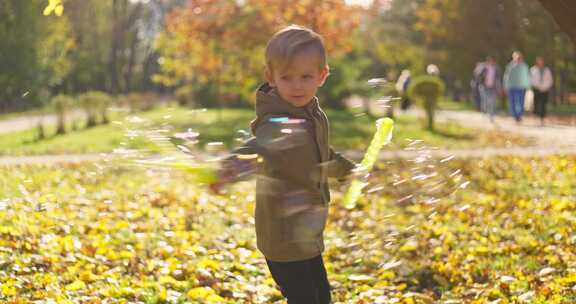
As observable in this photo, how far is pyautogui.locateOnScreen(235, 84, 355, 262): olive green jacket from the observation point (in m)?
3.38

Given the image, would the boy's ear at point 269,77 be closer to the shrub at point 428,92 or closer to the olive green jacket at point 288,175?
the olive green jacket at point 288,175

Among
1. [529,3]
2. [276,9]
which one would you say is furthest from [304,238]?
[529,3]

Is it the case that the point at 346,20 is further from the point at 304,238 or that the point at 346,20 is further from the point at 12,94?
the point at 12,94

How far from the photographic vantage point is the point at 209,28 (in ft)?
80.4

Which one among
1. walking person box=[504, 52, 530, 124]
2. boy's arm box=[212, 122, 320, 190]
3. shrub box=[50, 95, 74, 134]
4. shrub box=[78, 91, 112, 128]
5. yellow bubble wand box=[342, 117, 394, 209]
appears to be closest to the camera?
boy's arm box=[212, 122, 320, 190]

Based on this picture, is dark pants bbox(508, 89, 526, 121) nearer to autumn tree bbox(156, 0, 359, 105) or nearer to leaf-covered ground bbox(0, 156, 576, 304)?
autumn tree bbox(156, 0, 359, 105)

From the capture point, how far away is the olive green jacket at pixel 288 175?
338cm

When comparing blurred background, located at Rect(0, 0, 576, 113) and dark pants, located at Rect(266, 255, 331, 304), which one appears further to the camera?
blurred background, located at Rect(0, 0, 576, 113)

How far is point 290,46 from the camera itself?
10.7 ft

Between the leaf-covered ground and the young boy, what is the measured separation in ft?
1.18

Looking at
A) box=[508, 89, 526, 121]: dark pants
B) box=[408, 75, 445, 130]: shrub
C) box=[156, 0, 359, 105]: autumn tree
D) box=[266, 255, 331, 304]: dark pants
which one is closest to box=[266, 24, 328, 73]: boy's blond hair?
box=[266, 255, 331, 304]: dark pants

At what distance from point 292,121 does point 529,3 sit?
34987 mm

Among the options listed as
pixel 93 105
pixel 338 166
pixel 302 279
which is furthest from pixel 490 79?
pixel 302 279

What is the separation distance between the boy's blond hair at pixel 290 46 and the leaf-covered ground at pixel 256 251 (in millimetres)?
747
